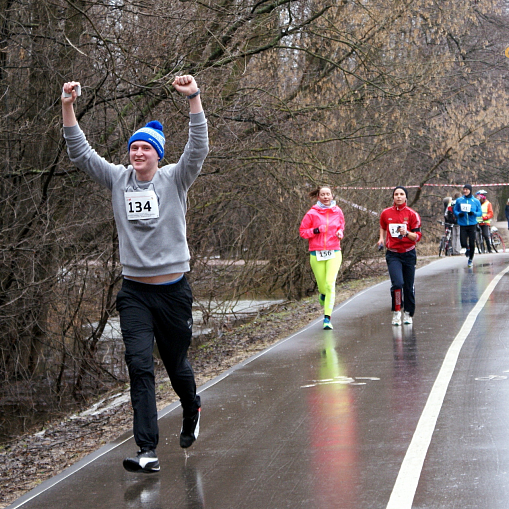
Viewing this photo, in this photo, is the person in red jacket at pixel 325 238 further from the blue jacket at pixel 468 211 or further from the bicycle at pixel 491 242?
the bicycle at pixel 491 242

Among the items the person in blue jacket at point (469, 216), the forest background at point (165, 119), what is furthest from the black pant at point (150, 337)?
the person in blue jacket at point (469, 216)

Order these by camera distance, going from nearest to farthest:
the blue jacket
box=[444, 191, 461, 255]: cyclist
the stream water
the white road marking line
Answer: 1. the white road marking line
2. the stream water
3. the blue jacket
4. box=[444, 191, 461, 255]: cyclist

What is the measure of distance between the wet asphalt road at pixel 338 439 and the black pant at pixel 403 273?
3.61ft

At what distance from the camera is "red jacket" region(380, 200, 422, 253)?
38.9 ft

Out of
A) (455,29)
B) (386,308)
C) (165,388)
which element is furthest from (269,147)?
(455,29)

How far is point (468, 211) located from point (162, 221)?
16154 mm

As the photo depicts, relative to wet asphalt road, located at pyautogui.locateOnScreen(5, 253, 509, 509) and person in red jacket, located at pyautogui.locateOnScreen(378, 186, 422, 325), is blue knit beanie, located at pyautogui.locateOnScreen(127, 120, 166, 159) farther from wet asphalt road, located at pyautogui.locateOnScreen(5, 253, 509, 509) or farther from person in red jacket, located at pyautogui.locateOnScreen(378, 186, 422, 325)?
person in red jacket, located at pyautogui.locateOnScreen(378, 186, 422, 325)

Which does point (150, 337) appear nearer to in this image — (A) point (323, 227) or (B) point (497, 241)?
(A) point (323, 227)

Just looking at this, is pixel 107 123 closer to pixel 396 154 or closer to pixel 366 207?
pixel 366 207

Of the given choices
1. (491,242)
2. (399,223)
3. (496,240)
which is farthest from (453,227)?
(399,223)

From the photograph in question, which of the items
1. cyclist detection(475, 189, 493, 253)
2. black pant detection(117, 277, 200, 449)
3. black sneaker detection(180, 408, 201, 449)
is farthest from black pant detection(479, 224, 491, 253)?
black pant detection(117, 277, 200, 449)

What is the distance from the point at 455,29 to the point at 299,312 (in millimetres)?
6776

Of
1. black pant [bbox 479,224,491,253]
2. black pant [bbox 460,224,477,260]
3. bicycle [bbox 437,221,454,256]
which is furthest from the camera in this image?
black pant [bbox 479,224,491,253]

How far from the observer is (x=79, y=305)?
1243 cm
